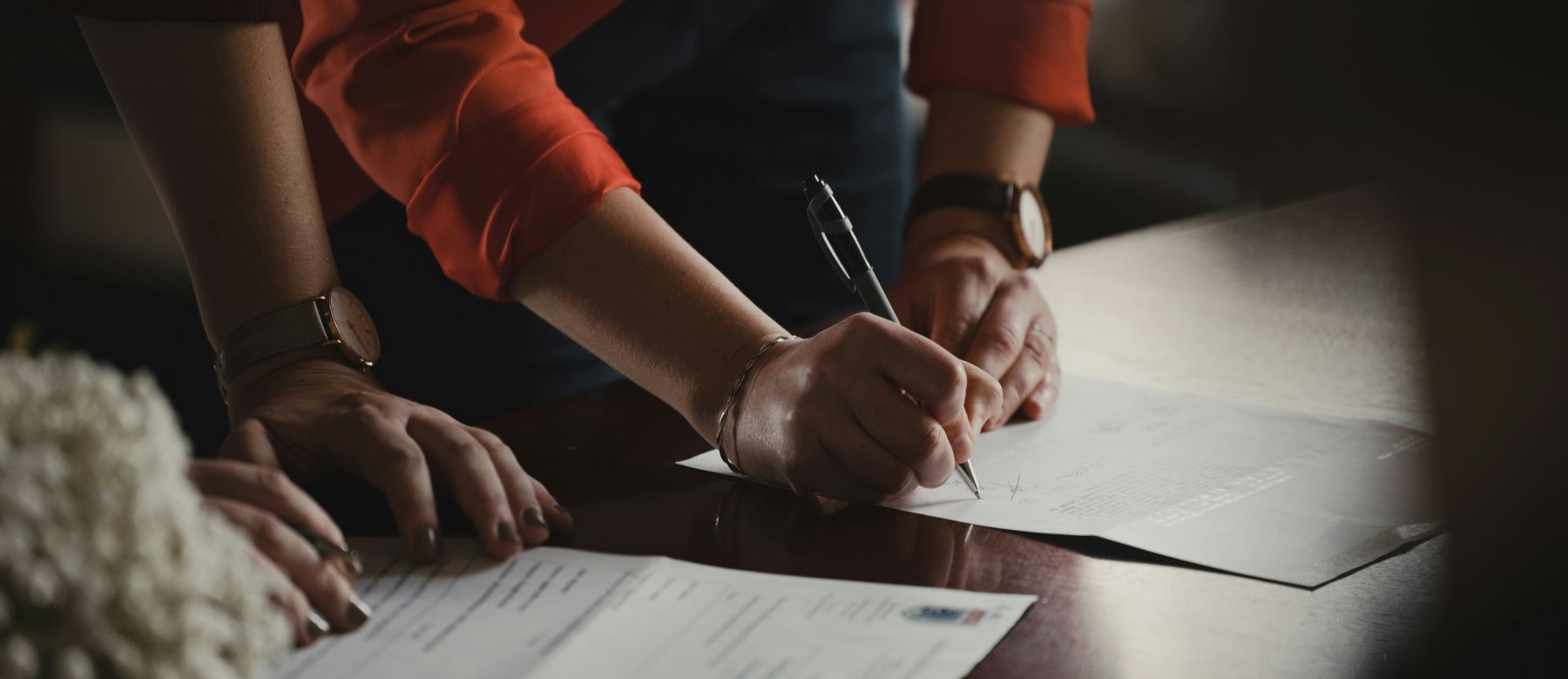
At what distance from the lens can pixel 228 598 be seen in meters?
0.41

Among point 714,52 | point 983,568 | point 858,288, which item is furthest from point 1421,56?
point 983,568

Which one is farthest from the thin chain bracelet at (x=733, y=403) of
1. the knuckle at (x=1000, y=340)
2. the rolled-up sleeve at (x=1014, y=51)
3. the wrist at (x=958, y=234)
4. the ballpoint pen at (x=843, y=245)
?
the rolled-up sleeve at (x=1014, y=51)

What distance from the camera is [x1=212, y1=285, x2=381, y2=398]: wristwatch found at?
89cm

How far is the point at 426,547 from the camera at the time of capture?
72cm

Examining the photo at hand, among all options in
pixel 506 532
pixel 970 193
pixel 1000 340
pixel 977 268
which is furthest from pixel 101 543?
pixel 970 193

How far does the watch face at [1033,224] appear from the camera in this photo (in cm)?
123

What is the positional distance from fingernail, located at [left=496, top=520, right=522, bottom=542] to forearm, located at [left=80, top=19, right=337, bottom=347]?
0.28 metres

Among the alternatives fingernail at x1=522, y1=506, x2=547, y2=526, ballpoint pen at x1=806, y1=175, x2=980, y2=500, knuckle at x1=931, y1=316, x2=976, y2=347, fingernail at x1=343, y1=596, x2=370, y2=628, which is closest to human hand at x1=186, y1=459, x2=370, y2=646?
fingernail at x1=343, y1=596, x2=370, y2=628

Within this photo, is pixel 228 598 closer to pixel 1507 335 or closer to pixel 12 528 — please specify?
pixel 12 528

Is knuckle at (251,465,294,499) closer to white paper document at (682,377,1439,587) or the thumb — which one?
white paper document at (682,377,1439,587)

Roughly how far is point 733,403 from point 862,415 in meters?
0.10

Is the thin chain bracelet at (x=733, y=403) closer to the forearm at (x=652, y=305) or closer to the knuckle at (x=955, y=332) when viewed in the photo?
the forearm at (x=652, y=305)

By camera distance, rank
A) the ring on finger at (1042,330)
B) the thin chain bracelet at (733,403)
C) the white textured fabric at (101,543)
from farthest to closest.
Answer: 1. the ring on finger at (1042,330)
2. the thin chain bracelet at (733,403)
3. the white textured fabric at (101,543)

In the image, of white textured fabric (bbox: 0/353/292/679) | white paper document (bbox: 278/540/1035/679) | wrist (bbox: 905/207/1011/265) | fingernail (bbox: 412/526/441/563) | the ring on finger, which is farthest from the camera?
wrist (bbox: 905/207/1011/265)
